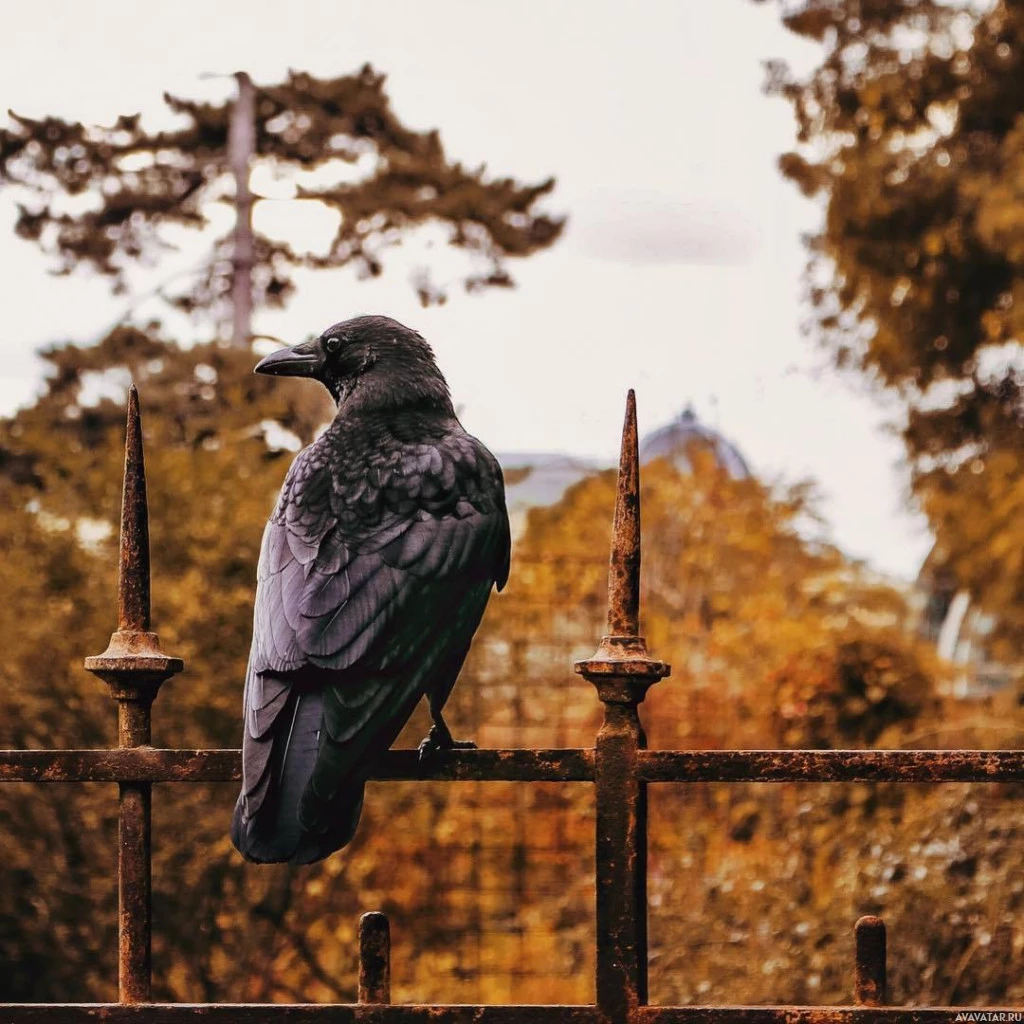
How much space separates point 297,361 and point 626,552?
2.81ft

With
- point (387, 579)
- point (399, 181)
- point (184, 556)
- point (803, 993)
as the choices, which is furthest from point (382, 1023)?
point (399, 181)

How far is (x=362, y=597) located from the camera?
8.26 ft

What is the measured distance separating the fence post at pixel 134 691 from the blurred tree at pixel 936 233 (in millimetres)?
8423

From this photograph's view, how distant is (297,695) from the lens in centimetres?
245

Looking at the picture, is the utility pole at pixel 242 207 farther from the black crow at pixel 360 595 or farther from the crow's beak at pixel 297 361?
the black crow at pixel 360 595

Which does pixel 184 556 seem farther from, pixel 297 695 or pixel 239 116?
pixel 239 116

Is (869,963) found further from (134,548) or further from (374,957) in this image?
(134,548)

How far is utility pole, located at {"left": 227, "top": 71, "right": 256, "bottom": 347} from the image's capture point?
14.3 m

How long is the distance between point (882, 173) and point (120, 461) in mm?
5573

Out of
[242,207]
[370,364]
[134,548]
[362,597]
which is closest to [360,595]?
[362,597]

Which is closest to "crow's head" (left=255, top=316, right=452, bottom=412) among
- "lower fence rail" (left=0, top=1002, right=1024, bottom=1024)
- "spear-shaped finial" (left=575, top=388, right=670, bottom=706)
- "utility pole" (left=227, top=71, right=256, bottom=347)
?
"spear-shaped finial" (left=575, top=388, right=670, bottom=706)

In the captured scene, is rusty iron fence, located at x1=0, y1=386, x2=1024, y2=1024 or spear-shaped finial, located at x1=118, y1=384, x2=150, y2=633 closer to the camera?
rusty iron fence, located at x1=0, y1=386, x2=1024, y2=1024

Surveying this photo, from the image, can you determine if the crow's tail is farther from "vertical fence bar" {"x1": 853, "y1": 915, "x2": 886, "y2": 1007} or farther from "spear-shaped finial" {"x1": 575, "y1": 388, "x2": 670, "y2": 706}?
"vertical fence bar" {"x1": 853, "y1": 915, "x2": 886, "y2": 1007}

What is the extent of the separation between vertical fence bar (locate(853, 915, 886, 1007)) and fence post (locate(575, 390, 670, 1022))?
337 mm
